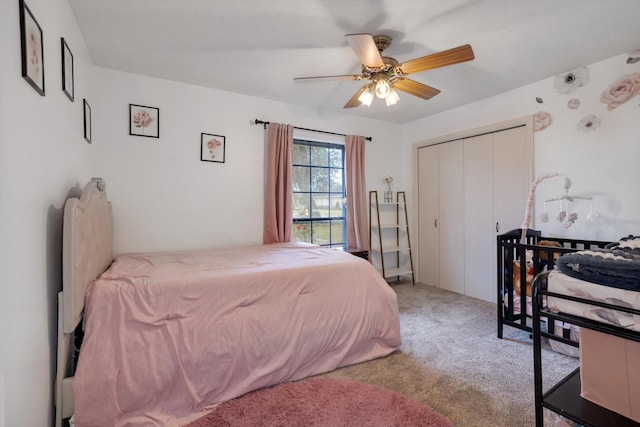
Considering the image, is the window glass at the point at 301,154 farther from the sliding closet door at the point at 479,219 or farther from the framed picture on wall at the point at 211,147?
Result: the sliding closet door at the point at 479,219

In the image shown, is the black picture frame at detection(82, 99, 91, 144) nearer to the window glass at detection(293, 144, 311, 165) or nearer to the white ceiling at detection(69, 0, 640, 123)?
the white ceiling at detection(69, 0, 640, 123)

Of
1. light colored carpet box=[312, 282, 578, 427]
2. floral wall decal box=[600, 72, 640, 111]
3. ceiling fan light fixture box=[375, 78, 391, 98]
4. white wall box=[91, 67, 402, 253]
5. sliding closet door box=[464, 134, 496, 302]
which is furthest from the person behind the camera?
sliding closet door box=[464, 134, 496, 302]

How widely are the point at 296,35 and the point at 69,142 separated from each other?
1617mm

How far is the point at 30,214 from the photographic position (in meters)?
1.15

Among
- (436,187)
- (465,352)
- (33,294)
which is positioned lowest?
(465,352)

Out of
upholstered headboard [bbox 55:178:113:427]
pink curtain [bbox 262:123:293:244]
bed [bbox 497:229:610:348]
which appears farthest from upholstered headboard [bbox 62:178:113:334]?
bed [bbox 497:229:610:348]

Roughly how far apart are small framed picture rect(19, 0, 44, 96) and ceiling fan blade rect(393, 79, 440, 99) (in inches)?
80.2

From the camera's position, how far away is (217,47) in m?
2.26

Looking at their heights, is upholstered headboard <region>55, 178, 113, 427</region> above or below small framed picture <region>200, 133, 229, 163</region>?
below

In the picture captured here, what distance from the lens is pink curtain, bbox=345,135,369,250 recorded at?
373cm

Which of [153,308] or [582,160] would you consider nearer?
[153,308]

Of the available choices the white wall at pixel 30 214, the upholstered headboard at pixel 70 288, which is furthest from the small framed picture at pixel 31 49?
the upholstered headboard at pixel 70 288

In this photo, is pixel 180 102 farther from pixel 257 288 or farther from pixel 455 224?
pixel 455 224

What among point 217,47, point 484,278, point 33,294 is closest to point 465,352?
point 484,278
